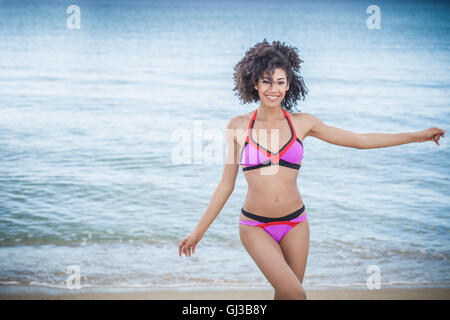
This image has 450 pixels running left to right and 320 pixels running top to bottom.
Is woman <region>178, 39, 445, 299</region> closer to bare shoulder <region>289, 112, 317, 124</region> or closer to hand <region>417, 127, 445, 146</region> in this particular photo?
bare shoulder <region>289, 112, 317, 124</region>

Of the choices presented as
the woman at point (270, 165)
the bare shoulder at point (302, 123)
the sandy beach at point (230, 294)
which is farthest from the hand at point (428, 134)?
the sandy beach at point (230, 294)

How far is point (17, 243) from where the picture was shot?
8094 mm

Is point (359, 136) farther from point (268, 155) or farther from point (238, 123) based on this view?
point (238, 123)

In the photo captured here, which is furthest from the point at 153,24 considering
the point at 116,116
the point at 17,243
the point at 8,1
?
the point at 17,243

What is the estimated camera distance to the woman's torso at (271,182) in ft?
13.2

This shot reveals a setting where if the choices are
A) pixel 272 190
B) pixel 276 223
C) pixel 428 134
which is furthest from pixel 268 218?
pixel 428 134

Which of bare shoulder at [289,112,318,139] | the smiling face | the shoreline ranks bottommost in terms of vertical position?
the shoreline

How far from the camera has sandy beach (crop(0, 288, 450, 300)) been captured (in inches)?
232

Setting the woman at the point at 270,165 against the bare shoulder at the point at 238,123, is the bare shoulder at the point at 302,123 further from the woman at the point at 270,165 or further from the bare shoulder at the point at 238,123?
the bare shoulder at the point at 238,123

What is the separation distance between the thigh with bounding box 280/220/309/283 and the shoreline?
192 cm

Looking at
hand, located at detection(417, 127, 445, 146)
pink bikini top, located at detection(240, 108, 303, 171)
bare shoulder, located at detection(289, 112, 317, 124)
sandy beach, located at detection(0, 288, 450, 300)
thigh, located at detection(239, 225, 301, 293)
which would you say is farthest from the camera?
sandy beach, located at detection(0, 288, 450, 300)

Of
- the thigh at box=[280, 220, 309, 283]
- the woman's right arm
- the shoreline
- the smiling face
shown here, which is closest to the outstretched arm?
the smiling face

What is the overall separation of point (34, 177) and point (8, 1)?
262 ft
